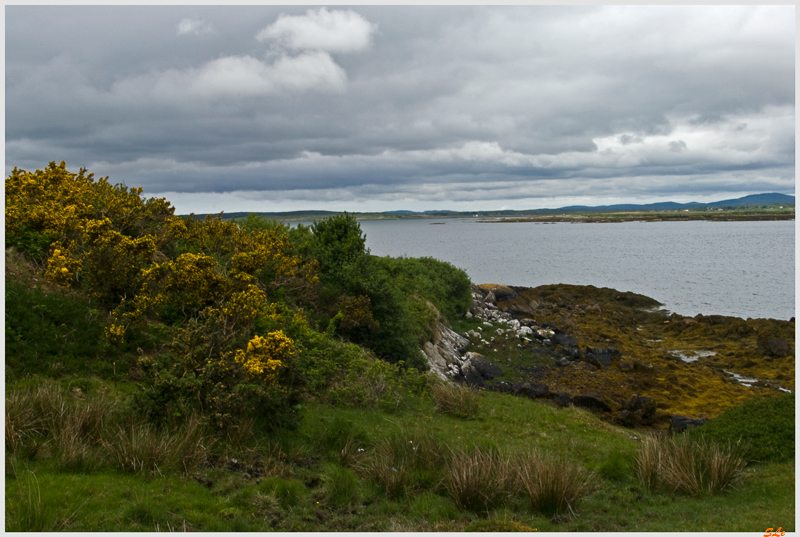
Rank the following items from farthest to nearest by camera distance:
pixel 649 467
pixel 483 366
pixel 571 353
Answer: pixel 571 353
pixel 483 366
pixel 649 467

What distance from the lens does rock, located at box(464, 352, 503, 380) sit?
27938mm

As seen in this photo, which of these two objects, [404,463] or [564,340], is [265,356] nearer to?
[404,463]

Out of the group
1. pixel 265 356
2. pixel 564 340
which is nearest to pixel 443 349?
pixel 564 340

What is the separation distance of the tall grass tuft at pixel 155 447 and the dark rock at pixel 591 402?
17.6m

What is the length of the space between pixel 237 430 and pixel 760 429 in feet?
37.7

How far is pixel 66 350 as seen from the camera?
38.3ft

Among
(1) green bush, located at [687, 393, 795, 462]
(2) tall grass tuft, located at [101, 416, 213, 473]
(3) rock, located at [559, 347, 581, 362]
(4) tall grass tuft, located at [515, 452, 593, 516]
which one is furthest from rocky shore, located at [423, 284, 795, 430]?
(2) tall grass tuft, located at [101, 416, 213, 473]

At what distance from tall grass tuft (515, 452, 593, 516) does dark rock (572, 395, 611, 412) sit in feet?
46.7

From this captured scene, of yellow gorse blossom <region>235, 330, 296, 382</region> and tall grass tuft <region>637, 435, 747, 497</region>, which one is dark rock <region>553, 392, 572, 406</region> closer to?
tall grass tuft <region>637, 435, 747, 497</region>

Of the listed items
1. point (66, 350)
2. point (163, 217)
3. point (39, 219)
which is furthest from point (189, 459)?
point (163, 217)

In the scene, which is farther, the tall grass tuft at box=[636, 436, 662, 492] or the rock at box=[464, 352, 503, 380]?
the rock at box=[464, 352, 503, 380]

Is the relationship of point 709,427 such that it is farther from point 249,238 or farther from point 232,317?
point 249,238

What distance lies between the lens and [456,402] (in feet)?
53.0

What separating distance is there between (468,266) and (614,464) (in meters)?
A: 72.7
